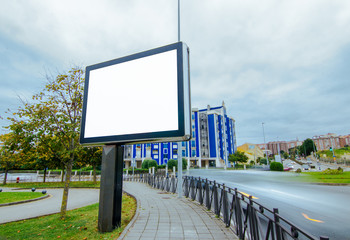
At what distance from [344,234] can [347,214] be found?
103 inches

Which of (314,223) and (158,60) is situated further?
(314,223)

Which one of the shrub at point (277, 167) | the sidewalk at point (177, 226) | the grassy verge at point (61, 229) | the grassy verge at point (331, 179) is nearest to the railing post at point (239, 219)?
the sidewalk at point (177, 226)

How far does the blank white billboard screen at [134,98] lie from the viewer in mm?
4863

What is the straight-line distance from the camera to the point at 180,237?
15.1 feet

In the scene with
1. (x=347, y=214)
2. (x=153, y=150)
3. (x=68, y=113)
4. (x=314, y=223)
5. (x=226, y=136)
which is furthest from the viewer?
(x=226, y=136)

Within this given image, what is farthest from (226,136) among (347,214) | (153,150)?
(347,214)

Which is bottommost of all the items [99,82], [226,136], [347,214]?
[347,214]

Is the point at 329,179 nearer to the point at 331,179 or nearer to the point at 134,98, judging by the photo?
the point at 331,179

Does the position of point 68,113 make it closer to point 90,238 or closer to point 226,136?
point 90,238

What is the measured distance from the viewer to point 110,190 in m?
5.30

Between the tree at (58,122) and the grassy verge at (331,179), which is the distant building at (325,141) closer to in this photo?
the grassy verge at (331,179)

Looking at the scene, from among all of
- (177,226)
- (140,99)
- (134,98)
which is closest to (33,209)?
(177,226)

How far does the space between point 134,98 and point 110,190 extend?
8.21ft

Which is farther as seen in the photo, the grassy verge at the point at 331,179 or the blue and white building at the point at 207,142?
the blue and white building at the point at 207,142
